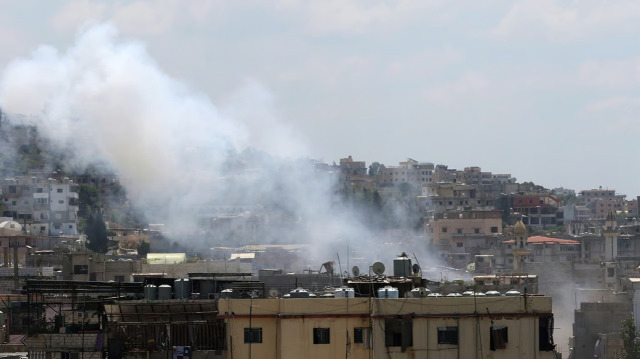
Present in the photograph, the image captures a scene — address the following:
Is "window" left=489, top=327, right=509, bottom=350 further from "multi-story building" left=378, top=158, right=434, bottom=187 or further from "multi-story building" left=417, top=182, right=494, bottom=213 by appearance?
"multi-story building" left=378, top=158, right=434, bottom=187

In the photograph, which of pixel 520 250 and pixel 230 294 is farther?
pixel 520 250

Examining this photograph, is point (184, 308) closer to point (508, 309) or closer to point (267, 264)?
point (508, 309)

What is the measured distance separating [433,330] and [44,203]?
99.7m

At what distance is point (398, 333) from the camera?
1340 inches

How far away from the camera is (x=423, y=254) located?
119 metres

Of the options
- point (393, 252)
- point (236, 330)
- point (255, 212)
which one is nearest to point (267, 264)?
point (393, 252)

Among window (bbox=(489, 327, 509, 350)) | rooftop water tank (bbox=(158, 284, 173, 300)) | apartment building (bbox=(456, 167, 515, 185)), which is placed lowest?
window (bbox=(489, 327, 509, 350))

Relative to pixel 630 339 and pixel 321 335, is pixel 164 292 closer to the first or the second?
pixel 321 335

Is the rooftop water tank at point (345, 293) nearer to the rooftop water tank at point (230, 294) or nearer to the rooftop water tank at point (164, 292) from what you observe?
the rooftop water tank at point (230, 294)

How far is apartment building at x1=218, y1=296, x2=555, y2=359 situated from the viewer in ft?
111

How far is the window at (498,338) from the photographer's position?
3391cm

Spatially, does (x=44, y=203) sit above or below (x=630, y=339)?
above

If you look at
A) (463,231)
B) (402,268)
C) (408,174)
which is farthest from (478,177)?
(402,268)

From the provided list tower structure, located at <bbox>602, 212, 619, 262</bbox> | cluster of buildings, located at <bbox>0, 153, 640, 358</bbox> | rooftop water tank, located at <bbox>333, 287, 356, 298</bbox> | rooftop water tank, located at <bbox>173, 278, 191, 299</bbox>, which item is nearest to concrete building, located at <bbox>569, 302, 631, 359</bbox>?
cluster of buildings, located at <bbox>0, 153, 640, 358</bbox>
